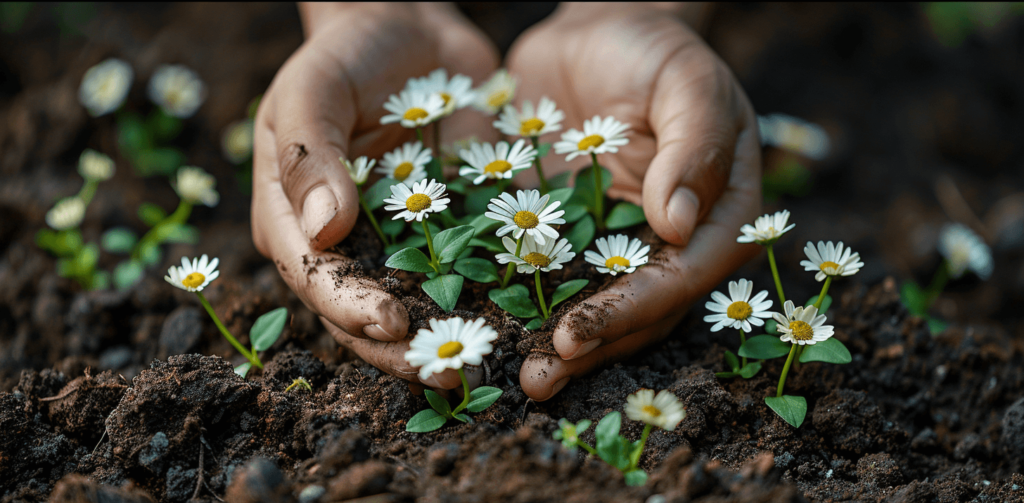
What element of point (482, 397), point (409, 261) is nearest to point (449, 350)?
point (482, 397)

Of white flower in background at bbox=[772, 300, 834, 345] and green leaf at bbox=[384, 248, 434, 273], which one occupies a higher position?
green leaf at bbox=[384, 248, 434, 273]

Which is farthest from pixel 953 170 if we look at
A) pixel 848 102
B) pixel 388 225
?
pixel 388 225

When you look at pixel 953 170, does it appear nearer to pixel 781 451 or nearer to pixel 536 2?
pixel 536 2

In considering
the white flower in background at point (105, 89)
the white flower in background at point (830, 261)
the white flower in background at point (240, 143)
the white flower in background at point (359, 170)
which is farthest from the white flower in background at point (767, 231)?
the white flower in background at point (105, 89)

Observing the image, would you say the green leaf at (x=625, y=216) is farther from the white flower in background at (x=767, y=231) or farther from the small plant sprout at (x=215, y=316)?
the small plant sprout at (x=215, y=316)

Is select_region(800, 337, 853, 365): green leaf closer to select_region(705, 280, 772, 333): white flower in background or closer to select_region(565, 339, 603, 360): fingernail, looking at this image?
select_region(705, 280, 772, 333): white flower in background

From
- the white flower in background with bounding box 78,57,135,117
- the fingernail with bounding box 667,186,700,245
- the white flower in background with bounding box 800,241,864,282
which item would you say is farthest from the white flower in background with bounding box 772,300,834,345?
the white flower in background with bounding box 78,57,135,117

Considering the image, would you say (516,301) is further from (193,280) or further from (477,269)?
(193,280)
